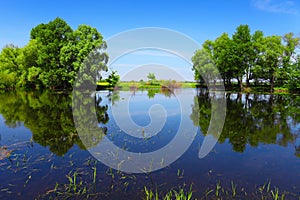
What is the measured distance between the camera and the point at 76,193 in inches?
232

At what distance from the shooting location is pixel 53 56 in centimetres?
4225

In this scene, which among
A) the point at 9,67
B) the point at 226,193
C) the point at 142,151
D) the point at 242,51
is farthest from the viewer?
the point at 9,67

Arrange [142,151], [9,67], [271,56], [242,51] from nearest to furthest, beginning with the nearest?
[142,151] → [271,56] → [242,51] → [9,67]

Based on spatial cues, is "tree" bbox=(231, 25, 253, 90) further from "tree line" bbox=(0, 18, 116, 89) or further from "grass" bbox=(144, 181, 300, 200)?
"grass" bbox=(144, 181, 300, 200)

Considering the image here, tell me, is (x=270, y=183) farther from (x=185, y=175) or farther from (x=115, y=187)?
(x=115, y=187)

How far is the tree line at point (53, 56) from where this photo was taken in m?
39.1

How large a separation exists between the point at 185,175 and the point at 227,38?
54.3 meters

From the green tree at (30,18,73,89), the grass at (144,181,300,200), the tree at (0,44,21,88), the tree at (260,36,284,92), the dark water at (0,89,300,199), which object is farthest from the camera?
the tree at (0,44,21,88)

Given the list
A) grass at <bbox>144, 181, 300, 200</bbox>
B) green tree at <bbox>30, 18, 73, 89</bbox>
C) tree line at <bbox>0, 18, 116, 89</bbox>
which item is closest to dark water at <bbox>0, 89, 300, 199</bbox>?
grass at <bbox>144, 181, 300, 200</bbox>

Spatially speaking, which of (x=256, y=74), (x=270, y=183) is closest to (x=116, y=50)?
(x=270, y=183)

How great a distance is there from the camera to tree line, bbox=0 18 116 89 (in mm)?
39094

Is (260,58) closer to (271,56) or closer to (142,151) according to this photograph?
(271,56)

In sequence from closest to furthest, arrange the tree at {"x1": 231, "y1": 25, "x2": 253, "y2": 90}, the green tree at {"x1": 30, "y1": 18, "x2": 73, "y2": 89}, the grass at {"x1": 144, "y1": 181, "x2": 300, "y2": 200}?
the grass at {"x1": 144, "y1": 181, "x2": 300, "y2": 200}, the green tree at {"x1": 30, "y1": 18, "x2": 73, "y2": 89}, the tree at {"x1": 231, "y1": 25, "x2": 253, "y2": 90}

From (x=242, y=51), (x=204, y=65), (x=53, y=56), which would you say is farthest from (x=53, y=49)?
(x=242, y=51)
